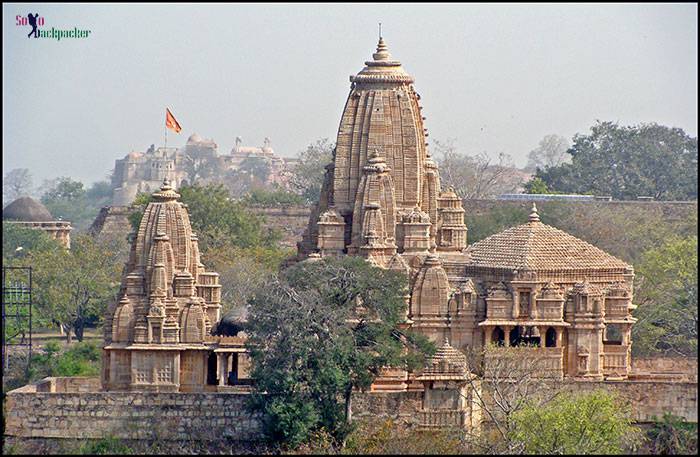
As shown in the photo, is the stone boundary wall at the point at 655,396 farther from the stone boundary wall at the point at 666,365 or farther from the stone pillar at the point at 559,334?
the stone boundary wall at the point at 666,365

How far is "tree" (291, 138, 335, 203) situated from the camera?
91.0 metres

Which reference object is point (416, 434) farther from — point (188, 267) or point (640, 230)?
point (640, 230)

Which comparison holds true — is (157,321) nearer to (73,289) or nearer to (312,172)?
(73,289)

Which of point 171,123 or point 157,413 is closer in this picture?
point 157,413

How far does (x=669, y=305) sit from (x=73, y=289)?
19.7 metres

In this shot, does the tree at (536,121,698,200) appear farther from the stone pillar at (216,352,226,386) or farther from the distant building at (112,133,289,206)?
the distant building at (112,133,289,206)

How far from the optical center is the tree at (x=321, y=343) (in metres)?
43.8

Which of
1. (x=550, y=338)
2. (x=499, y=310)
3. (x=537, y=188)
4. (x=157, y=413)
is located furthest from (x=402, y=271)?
(x=537, y=188)

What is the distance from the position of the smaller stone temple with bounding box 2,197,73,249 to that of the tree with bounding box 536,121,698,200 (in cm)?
1916

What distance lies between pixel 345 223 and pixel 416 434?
757 cm

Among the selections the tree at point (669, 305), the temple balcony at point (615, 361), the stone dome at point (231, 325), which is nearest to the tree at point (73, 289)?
the tree at point (669, 305)

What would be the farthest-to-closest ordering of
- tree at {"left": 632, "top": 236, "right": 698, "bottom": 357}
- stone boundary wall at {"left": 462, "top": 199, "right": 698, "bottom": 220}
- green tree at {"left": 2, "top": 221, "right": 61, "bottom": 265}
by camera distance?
1. green tree at {"left": 2, "top": 221, "right": 61, "bottom": 265}
2. stone boundary wall at {"left": 462, "top": 199, "right": 698, "bottom": 220}
3. tree at {"left": 632, "top": 236, "right": 698, "bottom": 357}

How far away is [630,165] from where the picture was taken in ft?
285

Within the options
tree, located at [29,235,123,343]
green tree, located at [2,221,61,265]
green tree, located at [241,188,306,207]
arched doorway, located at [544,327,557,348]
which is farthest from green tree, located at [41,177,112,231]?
arched doorway, located at [544,327,557,348]
